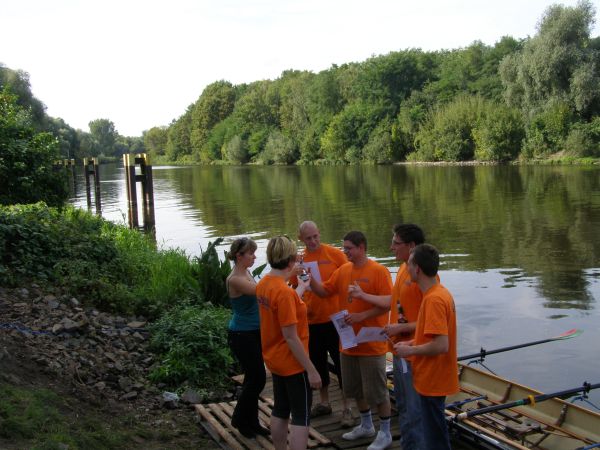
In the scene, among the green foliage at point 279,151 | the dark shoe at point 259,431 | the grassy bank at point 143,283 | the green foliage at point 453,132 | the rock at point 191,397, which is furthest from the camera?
the green foliage at point 279,151

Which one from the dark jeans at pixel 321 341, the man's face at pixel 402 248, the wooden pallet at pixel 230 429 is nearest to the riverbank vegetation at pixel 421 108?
the wooden pallet at pixel 230 429

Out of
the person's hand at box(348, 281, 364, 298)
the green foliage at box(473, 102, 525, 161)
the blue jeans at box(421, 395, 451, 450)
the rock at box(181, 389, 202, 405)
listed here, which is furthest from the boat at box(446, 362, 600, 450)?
the green foliage at box(473, 102, 525, 161)

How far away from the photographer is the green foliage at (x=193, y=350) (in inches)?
299

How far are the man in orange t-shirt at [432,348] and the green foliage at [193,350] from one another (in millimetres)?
3415

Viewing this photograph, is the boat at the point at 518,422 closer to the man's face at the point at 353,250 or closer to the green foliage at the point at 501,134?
the man's face at the point at 353,250

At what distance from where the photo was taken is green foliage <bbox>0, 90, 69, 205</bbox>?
51.3 feet

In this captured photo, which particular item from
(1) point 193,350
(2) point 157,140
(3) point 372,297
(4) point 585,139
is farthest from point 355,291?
(2) point 157,140

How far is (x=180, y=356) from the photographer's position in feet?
25.9

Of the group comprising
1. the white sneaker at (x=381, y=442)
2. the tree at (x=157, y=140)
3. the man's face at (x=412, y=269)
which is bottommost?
the white sneaker at (x=381, y=442)

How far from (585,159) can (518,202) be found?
97.5 feet

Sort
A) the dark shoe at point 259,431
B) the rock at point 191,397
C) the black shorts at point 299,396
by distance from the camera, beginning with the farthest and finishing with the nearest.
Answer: the rock at point 191,397
the dark shoe at point 259,431
the black shorts at point 299,396

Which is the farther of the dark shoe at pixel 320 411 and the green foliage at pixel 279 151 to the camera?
the green foliage at pixel 279 151

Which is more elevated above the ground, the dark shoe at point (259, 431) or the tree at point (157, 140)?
the tree at point (157, 140)

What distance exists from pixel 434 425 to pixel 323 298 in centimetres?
185
